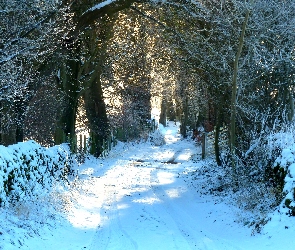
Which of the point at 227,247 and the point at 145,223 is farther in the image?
the point at 145,223

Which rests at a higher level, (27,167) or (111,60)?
(111,60)

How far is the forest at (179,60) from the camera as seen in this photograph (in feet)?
37.4

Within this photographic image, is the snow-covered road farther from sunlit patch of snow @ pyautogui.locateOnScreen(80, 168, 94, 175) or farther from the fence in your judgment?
the fence

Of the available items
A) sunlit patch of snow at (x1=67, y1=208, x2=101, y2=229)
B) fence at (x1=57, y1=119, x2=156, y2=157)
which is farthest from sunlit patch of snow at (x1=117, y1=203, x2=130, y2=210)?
fence at (x1=57, y1=119, x2=156, y2=157)

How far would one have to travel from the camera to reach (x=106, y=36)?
2009 centimetres

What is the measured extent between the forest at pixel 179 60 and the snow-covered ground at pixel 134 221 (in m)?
0.98

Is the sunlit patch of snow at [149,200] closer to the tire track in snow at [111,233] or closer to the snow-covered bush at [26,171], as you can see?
the tire track in snow at [111,233]

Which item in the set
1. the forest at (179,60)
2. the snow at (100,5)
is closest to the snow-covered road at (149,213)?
the forest at (179,60)

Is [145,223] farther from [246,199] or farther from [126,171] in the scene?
[126,171]

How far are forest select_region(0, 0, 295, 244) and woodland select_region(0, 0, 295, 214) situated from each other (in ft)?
0.13

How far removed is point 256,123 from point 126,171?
24.4 feet

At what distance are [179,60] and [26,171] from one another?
8828 mm

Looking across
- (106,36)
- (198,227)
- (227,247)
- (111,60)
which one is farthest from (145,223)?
(111,60)

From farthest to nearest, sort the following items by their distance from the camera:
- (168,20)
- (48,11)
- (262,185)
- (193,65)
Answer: (168,20), (193,65), (48,11), (262,185)
